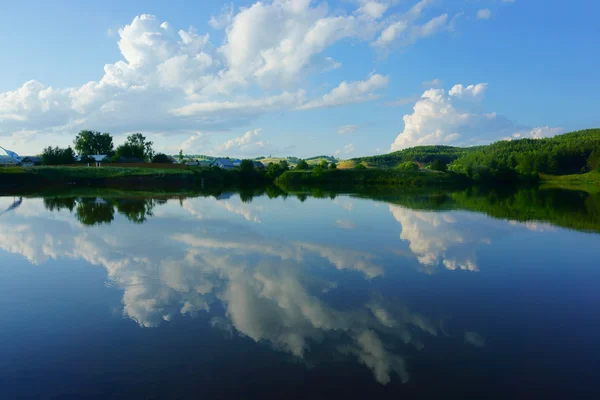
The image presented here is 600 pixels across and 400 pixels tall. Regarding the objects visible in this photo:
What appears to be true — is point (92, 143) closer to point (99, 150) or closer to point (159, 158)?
point (99, 150)

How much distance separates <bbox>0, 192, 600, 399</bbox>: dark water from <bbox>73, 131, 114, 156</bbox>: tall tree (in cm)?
11484

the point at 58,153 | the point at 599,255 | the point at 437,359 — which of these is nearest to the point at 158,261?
the point at 437,359

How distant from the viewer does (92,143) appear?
12088 cm

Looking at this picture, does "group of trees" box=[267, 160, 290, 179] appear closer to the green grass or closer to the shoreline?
the shoreline

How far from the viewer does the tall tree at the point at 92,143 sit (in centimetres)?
11857

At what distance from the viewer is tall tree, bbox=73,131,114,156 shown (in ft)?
389

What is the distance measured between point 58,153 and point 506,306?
111784mm

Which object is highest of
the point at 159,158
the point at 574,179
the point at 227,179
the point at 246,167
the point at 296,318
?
the point at 159,158

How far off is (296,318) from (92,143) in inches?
5139

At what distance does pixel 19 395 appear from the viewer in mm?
5988

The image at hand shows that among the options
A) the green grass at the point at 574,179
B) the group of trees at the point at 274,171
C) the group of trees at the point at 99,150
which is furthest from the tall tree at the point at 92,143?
the green grass at the point at 574,179

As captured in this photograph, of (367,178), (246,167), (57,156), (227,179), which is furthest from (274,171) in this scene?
(57,156)

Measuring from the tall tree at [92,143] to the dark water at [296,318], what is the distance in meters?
115

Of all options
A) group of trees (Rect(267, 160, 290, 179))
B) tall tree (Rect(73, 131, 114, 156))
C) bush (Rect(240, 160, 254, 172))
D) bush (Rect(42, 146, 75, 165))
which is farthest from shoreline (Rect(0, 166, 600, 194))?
tall tree (Rect(73, 131, 114, 156))
